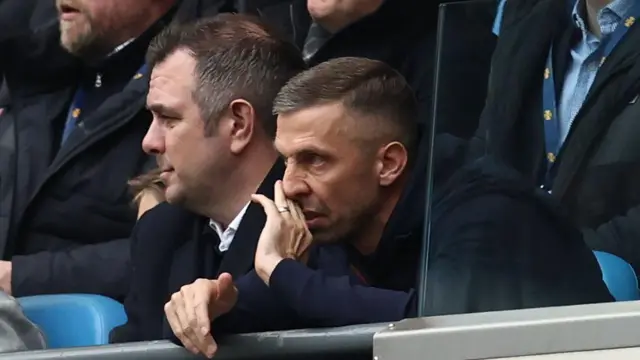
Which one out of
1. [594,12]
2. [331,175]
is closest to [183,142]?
[331,175]

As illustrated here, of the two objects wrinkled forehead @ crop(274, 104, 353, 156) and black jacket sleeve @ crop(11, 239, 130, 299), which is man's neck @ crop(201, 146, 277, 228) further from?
black jacket sleeve @ crop(11, 239, 130, 299)

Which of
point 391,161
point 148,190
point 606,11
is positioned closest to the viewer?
point 606,11

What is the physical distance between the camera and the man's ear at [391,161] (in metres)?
2.67

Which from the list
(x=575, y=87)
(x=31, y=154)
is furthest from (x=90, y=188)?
(x=575, y=87)

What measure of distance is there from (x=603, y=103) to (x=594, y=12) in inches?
7.6

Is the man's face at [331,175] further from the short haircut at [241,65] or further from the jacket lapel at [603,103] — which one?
the jacket lapel at [603,103]

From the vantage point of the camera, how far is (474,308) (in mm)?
2102

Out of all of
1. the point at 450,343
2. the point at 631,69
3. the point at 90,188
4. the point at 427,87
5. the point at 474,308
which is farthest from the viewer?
the point at 90,188

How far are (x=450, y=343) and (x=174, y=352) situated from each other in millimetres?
715

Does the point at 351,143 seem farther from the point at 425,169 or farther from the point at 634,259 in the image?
the point at 634,259

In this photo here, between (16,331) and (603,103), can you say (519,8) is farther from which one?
(16,331)

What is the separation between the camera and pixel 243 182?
3010mm

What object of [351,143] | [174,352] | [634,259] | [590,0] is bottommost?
[174,352]

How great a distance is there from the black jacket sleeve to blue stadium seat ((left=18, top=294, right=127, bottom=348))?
146mm
